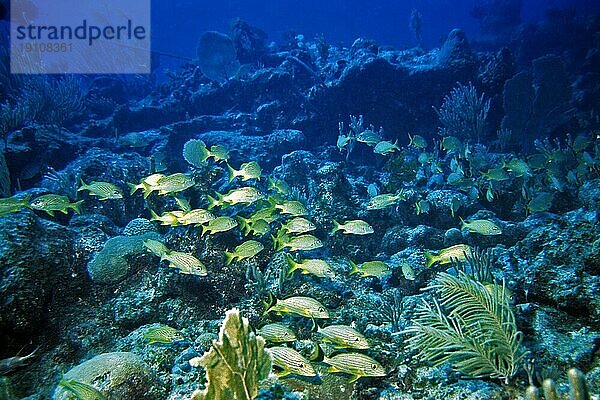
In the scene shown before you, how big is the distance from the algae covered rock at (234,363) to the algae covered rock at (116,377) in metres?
1.61

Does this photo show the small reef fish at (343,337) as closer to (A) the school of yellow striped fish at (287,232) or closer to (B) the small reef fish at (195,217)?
(A) the school of yellow striped fish at (287,232)

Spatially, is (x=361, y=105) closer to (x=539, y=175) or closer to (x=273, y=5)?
(x=539, y=175)

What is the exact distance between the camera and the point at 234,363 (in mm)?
2092

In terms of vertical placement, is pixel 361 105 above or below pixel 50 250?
above

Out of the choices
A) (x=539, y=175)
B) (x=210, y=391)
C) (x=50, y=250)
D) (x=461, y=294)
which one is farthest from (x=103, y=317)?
(x=539, y=175)

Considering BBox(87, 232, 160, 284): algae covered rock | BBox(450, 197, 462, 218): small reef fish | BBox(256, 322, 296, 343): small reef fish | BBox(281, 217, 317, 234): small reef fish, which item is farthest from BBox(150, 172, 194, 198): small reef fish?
BBox(450, 197, 462, 218): small reef fish

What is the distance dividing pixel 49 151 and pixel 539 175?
42.5 ft

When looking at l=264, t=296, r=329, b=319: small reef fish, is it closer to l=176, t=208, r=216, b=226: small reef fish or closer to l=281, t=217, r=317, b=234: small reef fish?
l=281, t=217, r=317, b=234: small reef fish

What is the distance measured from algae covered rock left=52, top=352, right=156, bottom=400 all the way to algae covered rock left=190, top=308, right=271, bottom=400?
1610mm

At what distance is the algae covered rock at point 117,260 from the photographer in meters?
4.82

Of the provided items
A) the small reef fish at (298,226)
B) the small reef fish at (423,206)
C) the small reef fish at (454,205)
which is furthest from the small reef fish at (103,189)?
the small reef fish at (454,205)

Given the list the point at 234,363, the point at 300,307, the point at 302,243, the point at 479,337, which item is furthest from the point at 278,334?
the point at 479,337

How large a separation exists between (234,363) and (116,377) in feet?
5.74

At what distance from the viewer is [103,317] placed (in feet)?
15.3
